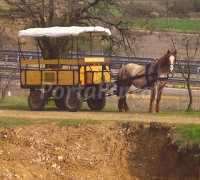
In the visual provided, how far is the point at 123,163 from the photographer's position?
20.0 m

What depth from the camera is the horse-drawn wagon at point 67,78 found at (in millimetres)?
25719

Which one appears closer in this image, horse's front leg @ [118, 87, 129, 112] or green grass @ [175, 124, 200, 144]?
green grass @ [175, 124, 200, 144]

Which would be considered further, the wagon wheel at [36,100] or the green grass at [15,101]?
the green grass at [15,101]

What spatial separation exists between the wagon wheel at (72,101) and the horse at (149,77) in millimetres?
1834

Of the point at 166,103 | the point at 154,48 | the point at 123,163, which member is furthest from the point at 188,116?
the point at 154,48

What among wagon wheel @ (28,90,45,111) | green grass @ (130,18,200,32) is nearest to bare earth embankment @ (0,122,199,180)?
wagon wheel @ (28,90,45,111)

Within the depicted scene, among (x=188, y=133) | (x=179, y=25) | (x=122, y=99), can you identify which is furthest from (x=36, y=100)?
(x=179, y=25)

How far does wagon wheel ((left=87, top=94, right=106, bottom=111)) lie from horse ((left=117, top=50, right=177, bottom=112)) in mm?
638

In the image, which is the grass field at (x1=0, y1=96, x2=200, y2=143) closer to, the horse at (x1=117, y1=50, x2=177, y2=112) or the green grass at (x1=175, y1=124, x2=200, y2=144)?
the green grass at (x1=175, y1=124, x2=200, y2=144)

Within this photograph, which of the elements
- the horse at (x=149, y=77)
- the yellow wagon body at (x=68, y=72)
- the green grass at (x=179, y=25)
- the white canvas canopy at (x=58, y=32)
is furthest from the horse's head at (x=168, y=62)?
the green grass at (x=179, y=25)

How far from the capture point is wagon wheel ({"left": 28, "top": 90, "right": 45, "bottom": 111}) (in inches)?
1043

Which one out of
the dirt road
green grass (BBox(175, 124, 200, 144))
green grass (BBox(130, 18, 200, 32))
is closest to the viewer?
green grass (BBox(175, 124, 200, 144))

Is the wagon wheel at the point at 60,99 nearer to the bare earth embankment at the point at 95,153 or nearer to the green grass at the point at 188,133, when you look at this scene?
the bare earth embankment at the point at 95,153

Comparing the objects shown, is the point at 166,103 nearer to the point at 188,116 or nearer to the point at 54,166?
the point at 188,116
